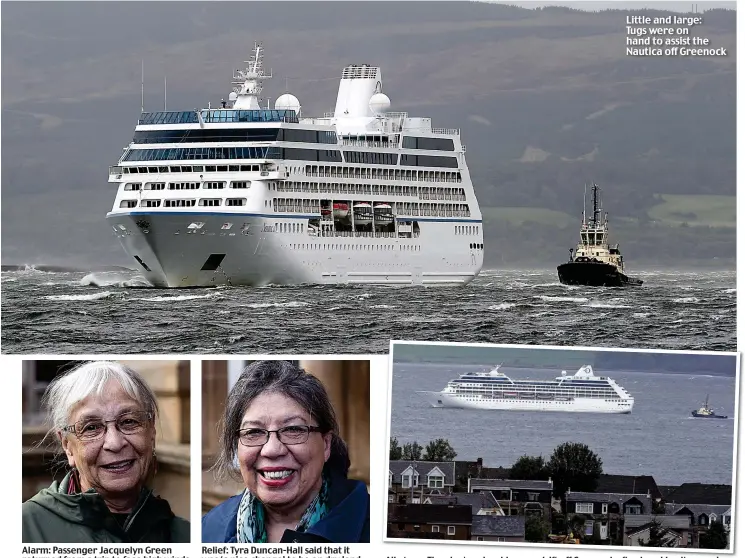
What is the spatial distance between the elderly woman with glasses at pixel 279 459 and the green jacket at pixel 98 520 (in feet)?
1.16

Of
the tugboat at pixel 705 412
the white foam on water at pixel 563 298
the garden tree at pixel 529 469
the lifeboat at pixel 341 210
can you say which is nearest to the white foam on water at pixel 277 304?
the lifeboat at pixel 341 210

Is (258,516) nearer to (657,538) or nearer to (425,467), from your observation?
(425,467)

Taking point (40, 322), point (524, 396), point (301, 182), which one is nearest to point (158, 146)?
point (301, 182)

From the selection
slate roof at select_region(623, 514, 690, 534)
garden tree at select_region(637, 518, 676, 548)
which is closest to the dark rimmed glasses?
slate roof at select_region(623, 514, 690, 534)

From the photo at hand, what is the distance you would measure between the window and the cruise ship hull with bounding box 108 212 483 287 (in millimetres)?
25332

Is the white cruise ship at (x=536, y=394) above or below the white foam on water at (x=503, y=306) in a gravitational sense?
below

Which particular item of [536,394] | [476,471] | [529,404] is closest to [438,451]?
[476,471]

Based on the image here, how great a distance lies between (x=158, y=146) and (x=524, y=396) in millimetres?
26434

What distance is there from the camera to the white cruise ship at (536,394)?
16125 millimetres

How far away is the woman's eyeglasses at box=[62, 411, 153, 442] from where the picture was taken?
48.8 feet

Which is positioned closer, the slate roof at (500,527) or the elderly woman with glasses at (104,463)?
the elderly woman with glasses at (104,463)

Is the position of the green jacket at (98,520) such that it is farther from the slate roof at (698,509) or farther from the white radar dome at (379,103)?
the white radar dome at (379,103)

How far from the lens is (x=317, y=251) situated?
4256cm

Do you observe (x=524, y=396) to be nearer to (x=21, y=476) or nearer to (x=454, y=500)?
(x=454, y=500)
